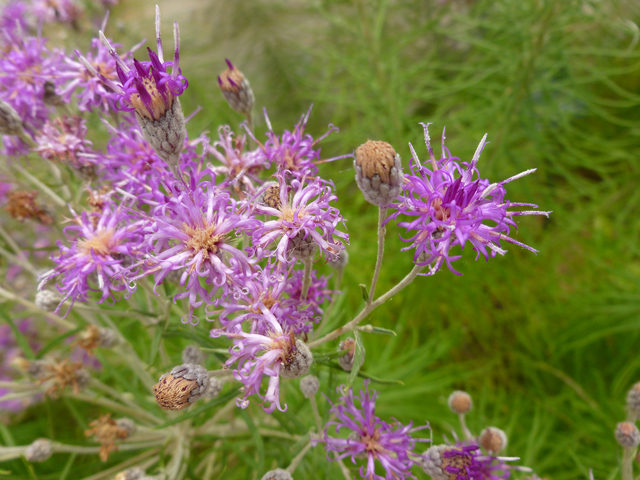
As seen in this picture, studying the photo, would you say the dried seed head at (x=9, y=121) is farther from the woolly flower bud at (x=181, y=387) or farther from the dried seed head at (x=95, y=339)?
the woolly flower bud at (x=181, y=387)

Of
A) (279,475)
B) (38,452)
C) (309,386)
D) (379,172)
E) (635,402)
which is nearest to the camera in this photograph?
(379,172)

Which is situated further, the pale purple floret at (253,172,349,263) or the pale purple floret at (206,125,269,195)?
the pale purple floret at (206,125,269,195)

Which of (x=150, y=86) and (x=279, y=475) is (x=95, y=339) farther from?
(x=150, y=86)

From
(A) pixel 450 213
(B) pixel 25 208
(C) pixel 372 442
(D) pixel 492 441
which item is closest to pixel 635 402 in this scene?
(D) pixel 492 441

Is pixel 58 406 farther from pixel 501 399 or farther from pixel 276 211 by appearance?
pixel 501 399

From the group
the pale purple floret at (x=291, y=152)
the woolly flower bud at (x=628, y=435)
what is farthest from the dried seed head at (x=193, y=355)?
the woolly flower bud at (x=628, y=435)

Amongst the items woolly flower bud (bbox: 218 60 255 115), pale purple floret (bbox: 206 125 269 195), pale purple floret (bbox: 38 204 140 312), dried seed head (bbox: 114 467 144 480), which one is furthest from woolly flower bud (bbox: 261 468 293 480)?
woolly flower bud (bbox: 218 60 255 115)

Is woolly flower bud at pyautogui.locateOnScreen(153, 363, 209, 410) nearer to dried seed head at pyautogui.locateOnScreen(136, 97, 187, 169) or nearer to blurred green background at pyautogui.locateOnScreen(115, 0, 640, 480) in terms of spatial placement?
dried seed head at pyautogui.locateOnScreen(136, 97, 187, 169)
